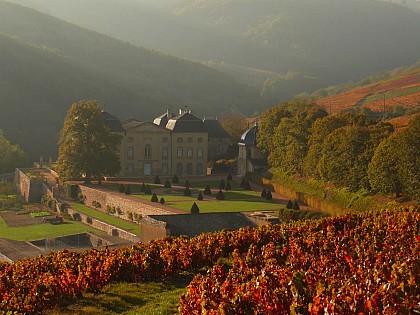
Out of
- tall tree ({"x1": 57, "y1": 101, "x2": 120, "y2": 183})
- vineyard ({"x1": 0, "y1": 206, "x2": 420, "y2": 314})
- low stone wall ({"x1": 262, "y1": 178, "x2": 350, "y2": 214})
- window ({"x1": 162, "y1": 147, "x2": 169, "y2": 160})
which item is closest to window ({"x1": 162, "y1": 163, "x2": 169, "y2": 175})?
window ({"x1": 162, "y1": 147, "x2": 169, "y2": 160})

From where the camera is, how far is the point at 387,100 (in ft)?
300

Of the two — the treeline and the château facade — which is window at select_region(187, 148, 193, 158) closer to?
the château facade

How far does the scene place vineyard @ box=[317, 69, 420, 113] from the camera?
280ft

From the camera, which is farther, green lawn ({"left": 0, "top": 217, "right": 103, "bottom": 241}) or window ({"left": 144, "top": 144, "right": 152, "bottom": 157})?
window ({"left": 144, "top": 144, "right": 152, "bottom": 157})

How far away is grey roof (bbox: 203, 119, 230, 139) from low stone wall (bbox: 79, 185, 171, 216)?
21584 mm

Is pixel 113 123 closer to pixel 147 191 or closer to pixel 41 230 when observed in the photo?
pixel 147 191

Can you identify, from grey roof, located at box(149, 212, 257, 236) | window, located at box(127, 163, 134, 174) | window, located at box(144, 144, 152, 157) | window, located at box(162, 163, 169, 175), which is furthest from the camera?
window, located at box(162, 163, 169, 175)

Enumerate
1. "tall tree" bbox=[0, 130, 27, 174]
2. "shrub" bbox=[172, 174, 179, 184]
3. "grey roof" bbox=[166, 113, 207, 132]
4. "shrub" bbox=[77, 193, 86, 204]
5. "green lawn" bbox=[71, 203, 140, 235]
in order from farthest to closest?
"tall tree" bbox=[0, 130, 27, 174] → "grey roof" bbox=[166, 113, 207, 132] → "shrub" bbox=[172, 174, 179, 184] → "shrub" bbox=[77, 193, 86, 204] → "green lawn" bbox=[71, 203, 140, 235]

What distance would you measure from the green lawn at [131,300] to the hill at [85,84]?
8258cm

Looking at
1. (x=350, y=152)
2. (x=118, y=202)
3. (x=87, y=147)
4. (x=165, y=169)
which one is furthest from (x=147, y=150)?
(x=350, y=152)

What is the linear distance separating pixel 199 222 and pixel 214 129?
4071 cm

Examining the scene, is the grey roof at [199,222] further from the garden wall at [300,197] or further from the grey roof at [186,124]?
the grey roof at [186,124]

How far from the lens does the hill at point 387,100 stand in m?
79.5

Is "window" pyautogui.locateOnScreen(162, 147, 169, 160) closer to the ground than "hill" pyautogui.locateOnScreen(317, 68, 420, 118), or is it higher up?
closer to the ground
